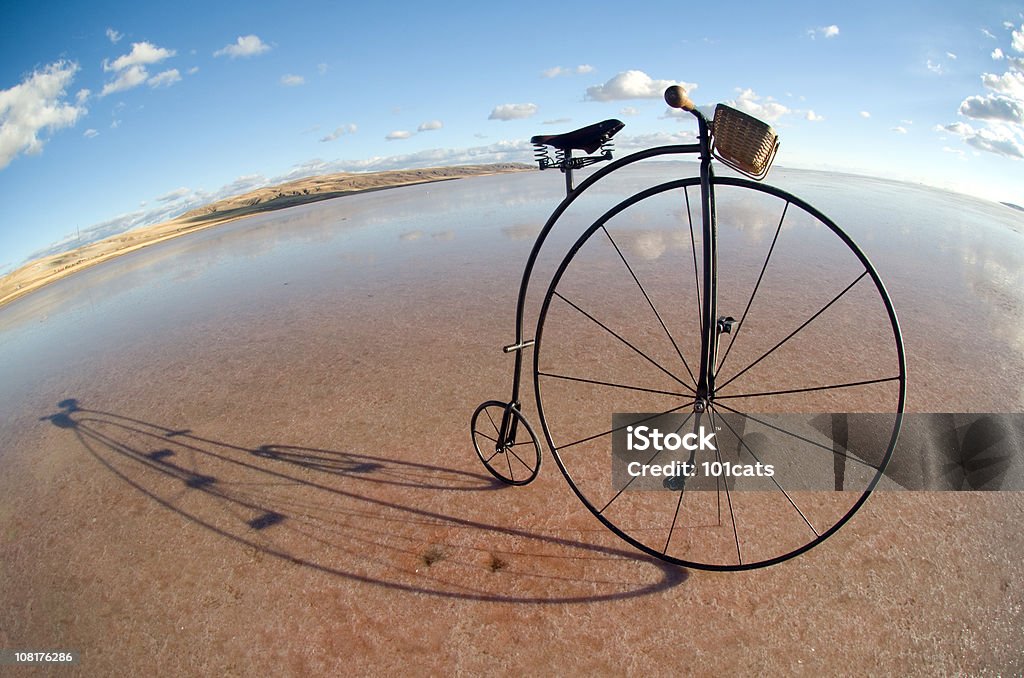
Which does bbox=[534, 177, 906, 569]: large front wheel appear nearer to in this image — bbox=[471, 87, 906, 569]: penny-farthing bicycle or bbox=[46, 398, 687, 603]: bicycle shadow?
bbox=[471, 87, 906, 569]: penny-farthing bicycle

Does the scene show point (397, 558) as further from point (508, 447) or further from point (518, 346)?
point (518, 346)

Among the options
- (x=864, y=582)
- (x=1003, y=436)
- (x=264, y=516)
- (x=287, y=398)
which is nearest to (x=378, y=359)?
(x=287, y=398)

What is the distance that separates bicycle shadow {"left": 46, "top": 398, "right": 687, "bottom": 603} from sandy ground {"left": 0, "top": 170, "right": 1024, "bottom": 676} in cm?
2

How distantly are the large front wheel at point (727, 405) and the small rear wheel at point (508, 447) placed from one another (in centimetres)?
29

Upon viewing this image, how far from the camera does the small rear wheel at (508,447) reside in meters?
3.78

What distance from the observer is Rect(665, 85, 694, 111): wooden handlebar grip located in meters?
2.57

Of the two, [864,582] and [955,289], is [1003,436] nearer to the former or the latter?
[864,582]

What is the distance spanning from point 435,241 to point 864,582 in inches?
493

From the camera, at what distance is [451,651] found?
2648 mm

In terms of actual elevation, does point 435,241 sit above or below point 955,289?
above

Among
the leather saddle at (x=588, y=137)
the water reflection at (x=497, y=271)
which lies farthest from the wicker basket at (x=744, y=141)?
the water reflection at (x=497, y=271)

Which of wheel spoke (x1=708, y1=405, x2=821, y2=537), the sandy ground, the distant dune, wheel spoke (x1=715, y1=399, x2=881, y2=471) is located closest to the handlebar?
wheel spoke (x1=715, y1=399, x2=881, y2=471)

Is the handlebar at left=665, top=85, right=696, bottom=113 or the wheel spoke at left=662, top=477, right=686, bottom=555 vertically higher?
the handlebar at left=665, top=85, right=696, bottom=113
